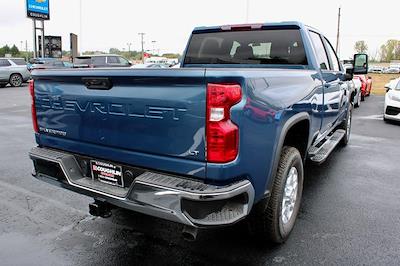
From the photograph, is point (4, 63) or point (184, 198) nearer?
point (184, 198)

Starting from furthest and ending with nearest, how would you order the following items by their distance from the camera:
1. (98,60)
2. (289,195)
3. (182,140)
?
(98,60) → (289,195) → (182,140)

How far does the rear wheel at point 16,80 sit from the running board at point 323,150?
21219 millimetres

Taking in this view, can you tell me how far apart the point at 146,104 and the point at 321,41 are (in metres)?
3.48

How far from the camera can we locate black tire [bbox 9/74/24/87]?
73.3ft

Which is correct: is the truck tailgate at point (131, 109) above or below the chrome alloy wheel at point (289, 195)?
above

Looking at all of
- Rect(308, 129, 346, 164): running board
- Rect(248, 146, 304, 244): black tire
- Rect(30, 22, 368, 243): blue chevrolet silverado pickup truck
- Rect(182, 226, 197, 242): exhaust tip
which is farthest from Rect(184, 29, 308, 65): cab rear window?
Rect(182, 226, 197, 242): exhaust tip

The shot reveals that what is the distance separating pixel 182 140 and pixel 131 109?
46 centimetres

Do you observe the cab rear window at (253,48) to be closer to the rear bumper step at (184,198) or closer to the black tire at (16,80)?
the rear bumper step at (184,198)

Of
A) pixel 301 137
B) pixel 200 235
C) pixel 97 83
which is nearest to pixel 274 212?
pixel 200 235

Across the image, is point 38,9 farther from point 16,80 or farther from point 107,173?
point 107,173

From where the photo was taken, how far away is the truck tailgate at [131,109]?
243cm

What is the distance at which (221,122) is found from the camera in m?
2.36

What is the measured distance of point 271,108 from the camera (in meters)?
2.74

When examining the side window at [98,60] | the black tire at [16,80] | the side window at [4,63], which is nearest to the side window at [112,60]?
the side window at [98,60]
